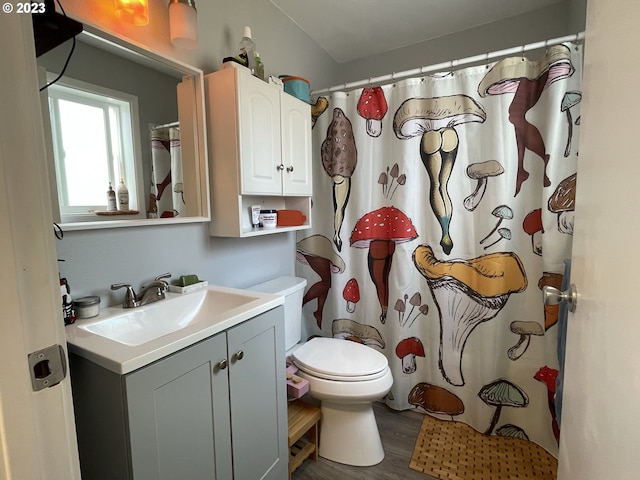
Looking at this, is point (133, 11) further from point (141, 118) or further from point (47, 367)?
point (47, 367)

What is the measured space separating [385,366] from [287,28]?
78.1 inches

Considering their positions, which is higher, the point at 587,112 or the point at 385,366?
the point at 587,112

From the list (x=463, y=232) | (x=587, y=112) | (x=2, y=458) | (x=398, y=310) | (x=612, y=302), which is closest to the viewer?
(x=2, y=458)

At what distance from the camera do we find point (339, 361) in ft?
5.08

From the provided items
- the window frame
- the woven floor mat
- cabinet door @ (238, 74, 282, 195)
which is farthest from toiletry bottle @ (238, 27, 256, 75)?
the woven floor mat

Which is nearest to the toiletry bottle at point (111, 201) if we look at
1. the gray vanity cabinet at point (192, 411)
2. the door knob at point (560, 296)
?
the gray vanity cabinet at point (192, 411)

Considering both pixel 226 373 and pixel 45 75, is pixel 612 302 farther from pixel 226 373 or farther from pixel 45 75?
pixel 45 75

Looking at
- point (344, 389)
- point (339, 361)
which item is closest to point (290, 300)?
point (339, 361)

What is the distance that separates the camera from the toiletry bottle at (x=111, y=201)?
1.15 meters

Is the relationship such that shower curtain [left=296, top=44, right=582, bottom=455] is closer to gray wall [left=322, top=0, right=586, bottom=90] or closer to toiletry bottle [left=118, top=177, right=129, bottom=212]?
gray wall [left=322, top=0, right=586, bottom=90]

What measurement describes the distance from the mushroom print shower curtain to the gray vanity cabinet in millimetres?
615

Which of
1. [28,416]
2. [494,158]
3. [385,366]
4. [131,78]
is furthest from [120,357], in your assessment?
[494,158]

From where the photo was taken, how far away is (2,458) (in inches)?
16.5

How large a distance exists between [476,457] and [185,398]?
57.0 inches
